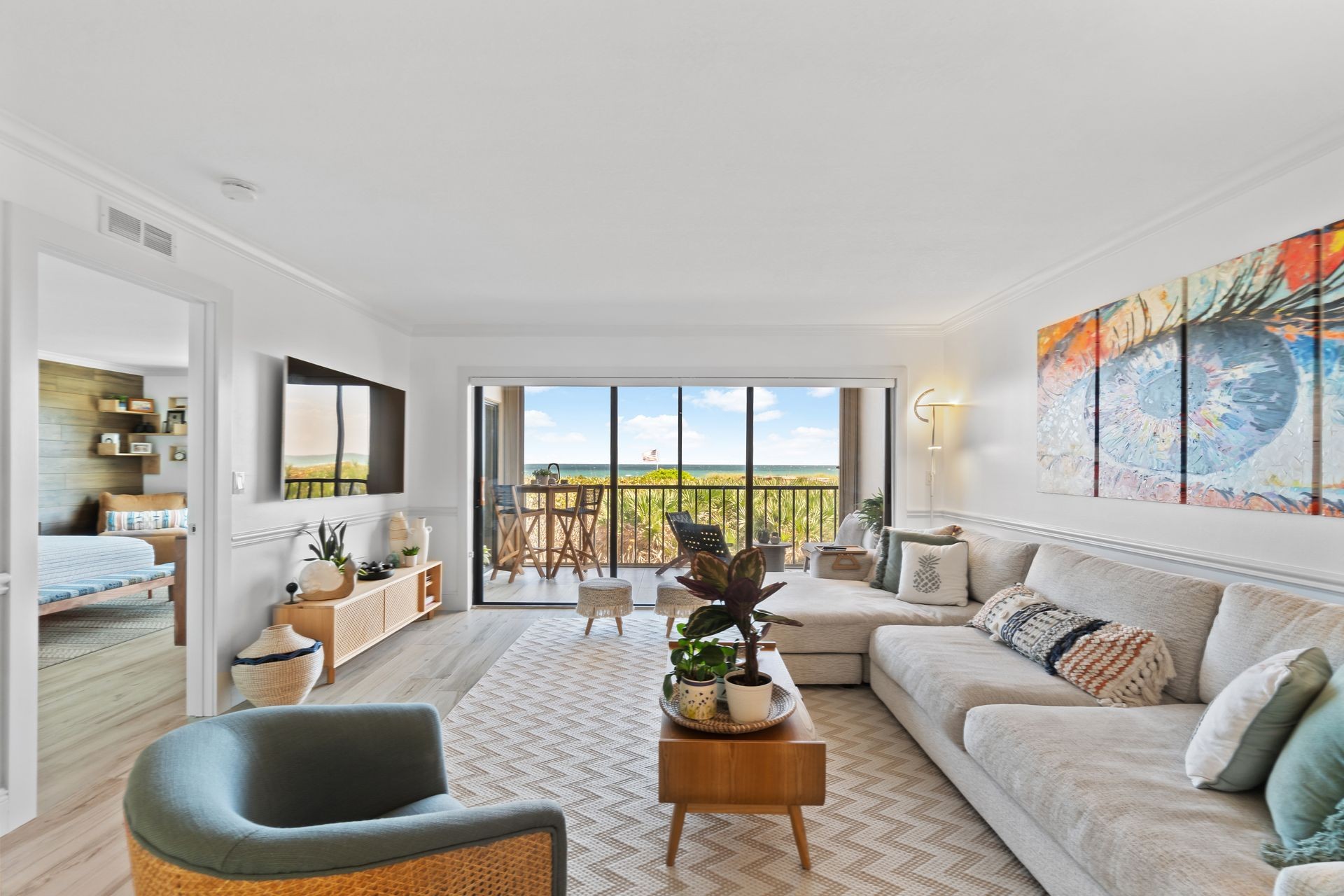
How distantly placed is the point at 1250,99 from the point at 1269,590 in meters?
1.56

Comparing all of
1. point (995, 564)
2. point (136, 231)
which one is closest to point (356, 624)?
point (136, 231)

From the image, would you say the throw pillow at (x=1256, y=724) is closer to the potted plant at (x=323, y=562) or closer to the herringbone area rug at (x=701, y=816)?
the herringbone area rug at (x=701, y=816)

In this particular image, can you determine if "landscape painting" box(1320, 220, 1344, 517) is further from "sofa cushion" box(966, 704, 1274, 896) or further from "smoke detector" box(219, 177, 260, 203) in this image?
"smoke detector" box(219, 177, 260, 203)

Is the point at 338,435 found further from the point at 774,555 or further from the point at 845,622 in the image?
the point at 774,555

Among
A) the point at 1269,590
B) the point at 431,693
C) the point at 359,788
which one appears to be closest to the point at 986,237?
the point at 1269,590

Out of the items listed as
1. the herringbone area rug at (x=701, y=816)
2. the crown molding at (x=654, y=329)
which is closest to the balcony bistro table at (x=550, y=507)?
the crown molding at (x=654, y=329)

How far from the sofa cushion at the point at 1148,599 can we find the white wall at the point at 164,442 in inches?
340

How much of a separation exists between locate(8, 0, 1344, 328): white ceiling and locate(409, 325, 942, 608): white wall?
6.47ft

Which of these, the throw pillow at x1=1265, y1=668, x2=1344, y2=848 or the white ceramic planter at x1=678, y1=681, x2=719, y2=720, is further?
the white ceramic planter at x1=678, y1=681, x2=719, y2=720

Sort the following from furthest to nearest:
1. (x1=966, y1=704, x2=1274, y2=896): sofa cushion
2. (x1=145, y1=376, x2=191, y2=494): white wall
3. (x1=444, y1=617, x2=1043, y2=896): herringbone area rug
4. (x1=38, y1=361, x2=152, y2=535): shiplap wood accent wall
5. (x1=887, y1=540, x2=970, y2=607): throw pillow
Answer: (x1=145, y1=376, x2=191, y2=494): white wall
(x1=38, y1=361, x2=152, y2=535): shiplap wood accent wall
(x1=887, y1=540, x2=970, y2=607): throw pillow
(x1=444, y1=617, x2=1043, y2=896): herringbone area rug
(x1=966, y1=704, x2=1274, y2=896): sofa cushion

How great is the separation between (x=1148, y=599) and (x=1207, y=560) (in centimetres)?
44

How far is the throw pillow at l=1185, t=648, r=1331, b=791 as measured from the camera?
169 cm

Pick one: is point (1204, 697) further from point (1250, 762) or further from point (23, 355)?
point (23, 355)

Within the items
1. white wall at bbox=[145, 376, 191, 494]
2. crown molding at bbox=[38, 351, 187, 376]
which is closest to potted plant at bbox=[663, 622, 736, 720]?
crown molding at bbox=[38, 351, 187, 376]
